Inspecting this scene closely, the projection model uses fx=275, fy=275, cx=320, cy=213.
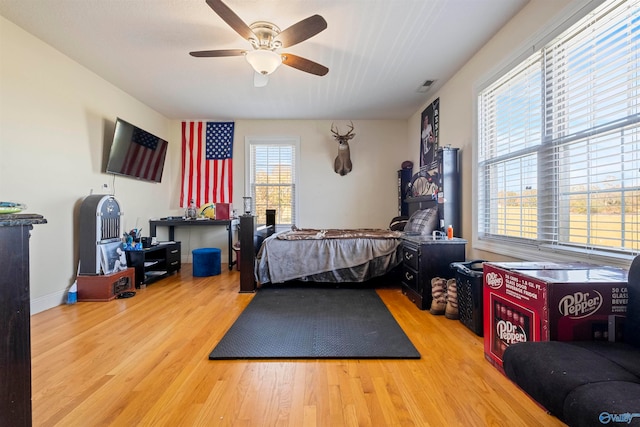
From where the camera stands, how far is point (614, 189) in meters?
1.64

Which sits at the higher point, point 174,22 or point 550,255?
point 174,22

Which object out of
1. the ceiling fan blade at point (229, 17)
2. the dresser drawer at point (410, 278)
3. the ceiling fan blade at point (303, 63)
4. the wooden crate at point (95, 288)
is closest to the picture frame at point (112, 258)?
the wooden crate at point (95, 288)

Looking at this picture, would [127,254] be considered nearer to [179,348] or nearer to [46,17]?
[179,348]

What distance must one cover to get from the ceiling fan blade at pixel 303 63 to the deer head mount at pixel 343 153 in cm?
223

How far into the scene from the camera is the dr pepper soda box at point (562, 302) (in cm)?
126

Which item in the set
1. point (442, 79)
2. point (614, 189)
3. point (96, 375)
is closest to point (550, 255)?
point (614, 189)

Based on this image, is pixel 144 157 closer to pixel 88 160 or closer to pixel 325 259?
pixel 88 160

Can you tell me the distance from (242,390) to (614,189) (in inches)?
96.5

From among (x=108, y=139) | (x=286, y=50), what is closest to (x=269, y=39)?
(x=286, y=50)

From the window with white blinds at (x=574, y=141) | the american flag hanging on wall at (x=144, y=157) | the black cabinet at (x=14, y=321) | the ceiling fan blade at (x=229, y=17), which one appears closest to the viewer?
the black cabinet at (x=14, y=321)

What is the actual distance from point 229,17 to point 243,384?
2.49m

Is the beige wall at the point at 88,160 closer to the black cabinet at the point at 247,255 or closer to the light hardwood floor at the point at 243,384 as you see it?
the light hardwood floor at the point at 243,384

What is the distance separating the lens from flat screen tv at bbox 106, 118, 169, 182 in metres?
3.63

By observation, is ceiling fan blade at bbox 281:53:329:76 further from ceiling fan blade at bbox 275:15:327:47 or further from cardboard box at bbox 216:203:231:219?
cardboard box at bbox 216:203:231:219
